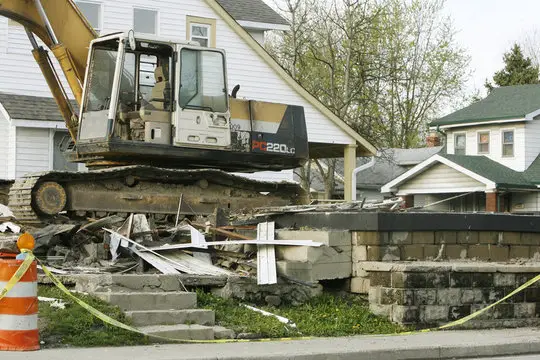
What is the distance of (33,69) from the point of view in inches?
1086

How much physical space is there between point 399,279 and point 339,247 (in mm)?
1238

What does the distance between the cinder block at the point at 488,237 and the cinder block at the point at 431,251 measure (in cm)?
79

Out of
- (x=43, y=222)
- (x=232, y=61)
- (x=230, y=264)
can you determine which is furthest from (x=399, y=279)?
(x=232, y=61)

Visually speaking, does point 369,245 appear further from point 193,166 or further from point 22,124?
point 22,124

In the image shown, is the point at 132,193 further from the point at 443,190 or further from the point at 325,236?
the point at 443,190

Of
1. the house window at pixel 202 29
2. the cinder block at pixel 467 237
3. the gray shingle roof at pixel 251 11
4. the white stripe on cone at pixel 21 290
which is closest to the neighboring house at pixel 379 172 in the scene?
the gray shingle roof at pixel 251 11

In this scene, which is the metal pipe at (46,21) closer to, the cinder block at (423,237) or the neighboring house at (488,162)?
the cinder block at (423,237)

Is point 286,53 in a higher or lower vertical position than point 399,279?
higher

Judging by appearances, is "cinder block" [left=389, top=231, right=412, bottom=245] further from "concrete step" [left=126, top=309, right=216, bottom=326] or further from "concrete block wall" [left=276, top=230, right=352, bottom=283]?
"concrete step" [left=126, top=309, right=216, bottom=326]

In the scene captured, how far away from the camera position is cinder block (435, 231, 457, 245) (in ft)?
50.9

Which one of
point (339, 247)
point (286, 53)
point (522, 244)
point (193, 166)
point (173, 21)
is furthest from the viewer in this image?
point (286, 53)

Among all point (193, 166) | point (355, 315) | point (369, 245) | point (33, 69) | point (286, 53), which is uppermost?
point (286, 53)

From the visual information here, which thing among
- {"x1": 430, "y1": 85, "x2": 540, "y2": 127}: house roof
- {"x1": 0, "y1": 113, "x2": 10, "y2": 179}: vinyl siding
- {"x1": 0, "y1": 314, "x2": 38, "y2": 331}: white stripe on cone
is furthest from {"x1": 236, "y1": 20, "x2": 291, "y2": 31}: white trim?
{"x1": 0, "y1": 314, "x2": 38, "y2": 331}: white stripe on cone

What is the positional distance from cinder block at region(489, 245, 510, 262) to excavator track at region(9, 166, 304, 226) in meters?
5.09
